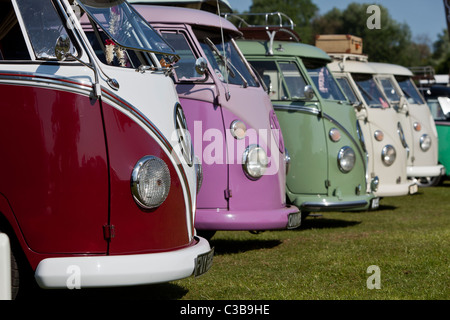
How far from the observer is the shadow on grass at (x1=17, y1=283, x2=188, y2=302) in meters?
6.08

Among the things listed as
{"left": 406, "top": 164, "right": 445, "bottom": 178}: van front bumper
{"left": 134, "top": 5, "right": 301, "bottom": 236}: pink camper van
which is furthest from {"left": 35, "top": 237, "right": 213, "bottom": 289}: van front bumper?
{"left": 406, "top": 164, "right": 445, "bottom": 178}: van front bumper

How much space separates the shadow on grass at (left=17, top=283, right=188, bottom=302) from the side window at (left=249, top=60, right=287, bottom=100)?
13.2 ft

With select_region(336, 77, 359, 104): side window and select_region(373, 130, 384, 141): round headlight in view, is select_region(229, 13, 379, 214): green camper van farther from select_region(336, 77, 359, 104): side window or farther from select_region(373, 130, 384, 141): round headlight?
select_region(336, 77, 359, 104): side window

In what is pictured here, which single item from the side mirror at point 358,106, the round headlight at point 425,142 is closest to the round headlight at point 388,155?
the side mirror at point 358,106

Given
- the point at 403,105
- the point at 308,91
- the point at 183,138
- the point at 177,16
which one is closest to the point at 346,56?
the point at 403,105

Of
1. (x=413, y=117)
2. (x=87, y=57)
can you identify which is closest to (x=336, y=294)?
(x=87, y=57)

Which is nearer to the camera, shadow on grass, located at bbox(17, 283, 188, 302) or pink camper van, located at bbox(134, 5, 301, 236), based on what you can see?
shadow on grass, located at bbox(17, 283, 188, 302)

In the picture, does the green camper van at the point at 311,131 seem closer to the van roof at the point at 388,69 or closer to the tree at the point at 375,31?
the van roof at the point at 388,69

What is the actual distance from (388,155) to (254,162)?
497cm

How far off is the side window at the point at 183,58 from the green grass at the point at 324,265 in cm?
179

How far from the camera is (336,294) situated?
20.9 ft

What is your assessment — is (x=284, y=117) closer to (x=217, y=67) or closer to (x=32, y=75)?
(x=217, y=67)

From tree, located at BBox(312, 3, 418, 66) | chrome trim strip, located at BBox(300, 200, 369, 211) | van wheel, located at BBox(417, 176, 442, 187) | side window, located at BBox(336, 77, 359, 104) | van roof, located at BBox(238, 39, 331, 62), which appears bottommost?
van wheel, located at BBox(417, 176, 442, 187)
